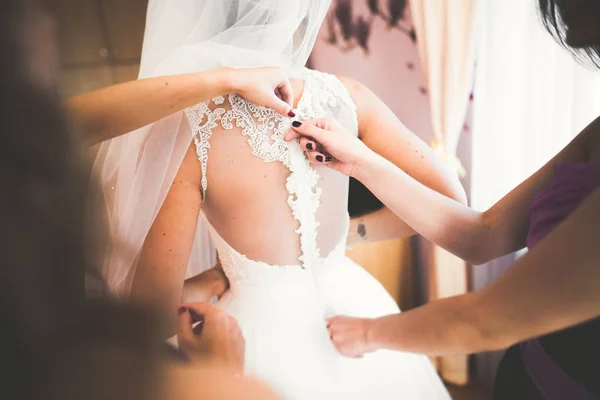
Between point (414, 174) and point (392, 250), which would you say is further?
point (392, 250)

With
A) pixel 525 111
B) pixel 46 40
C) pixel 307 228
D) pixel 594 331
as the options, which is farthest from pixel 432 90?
pixel 46 40

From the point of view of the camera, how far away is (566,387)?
0.42m

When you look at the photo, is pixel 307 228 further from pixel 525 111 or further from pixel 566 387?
pixel 525 111

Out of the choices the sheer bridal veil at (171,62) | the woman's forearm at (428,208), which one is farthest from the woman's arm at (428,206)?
the sheer bridal veil at (171,62)

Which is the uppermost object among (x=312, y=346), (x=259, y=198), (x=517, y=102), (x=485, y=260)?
(x=517, y=102)

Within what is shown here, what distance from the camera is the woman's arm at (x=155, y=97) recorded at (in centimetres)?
39

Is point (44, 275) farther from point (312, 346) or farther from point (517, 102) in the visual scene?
point (517, 102)

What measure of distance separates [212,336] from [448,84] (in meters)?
0.66

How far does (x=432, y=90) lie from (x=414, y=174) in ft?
0.98

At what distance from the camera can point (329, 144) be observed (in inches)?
20.1

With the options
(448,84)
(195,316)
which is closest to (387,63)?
(448,84)

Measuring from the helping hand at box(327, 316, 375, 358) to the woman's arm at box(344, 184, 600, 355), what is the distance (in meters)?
0.12

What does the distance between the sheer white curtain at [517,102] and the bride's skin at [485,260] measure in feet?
0.51

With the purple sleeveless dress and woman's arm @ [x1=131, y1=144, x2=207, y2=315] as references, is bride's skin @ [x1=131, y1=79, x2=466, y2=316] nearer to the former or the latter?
woman's arm @ [x1=131, y1=144, x2=207, y2=315]
